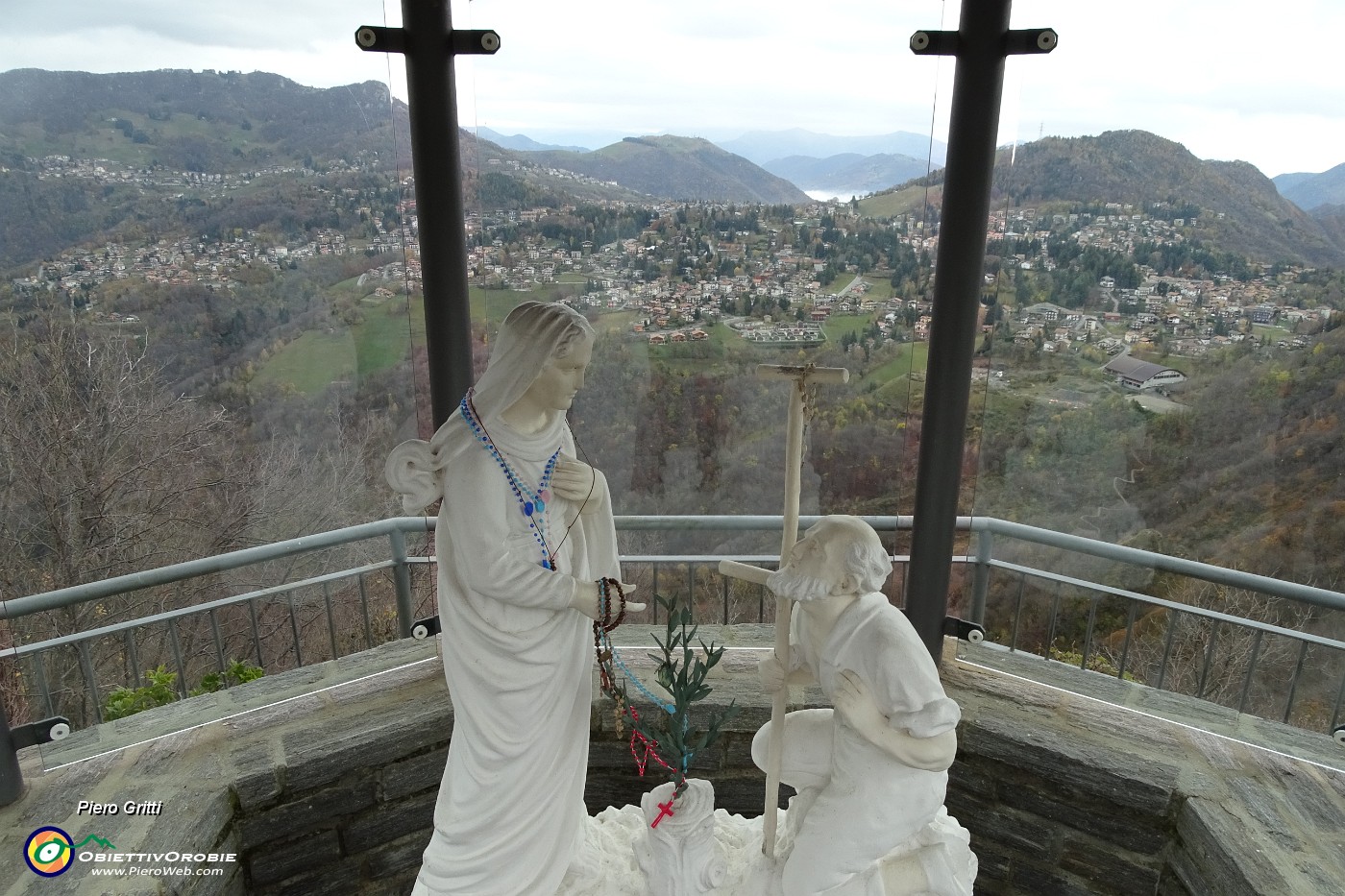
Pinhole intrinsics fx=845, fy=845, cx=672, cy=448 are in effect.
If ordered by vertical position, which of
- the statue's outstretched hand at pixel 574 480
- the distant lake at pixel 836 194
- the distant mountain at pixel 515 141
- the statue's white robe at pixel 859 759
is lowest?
the statue's white robe at pixel 859 759

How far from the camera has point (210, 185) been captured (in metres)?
3.62

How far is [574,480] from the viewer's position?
234 cm

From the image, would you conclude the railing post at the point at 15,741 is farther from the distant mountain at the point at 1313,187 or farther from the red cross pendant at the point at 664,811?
the distant mountain at the point at 1313,187

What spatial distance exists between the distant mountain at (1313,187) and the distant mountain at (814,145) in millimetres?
1475

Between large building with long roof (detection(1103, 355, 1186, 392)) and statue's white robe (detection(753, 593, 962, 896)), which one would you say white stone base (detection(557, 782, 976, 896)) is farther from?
large building with long roof (detection(1103, 355, 1186, 392))

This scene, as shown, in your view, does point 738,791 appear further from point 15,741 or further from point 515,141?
point 515,141

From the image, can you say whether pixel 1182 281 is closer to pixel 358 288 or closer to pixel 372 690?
pixel 358 288

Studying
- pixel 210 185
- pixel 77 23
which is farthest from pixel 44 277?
pixel 77 23

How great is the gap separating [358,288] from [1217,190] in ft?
12.0

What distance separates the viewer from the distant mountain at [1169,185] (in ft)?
11.2

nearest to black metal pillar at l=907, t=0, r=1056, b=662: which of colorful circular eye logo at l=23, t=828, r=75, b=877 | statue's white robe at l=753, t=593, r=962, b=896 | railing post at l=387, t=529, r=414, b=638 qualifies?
statue's white robe at l=753, t=593, r=962, b=896

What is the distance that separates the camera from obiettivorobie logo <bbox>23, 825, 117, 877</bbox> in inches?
104

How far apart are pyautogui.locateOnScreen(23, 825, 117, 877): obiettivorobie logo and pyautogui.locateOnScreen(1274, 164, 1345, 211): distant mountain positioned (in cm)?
492

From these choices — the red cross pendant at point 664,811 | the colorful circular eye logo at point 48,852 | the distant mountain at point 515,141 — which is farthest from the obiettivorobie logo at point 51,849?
the distant mountain at point 515,141
